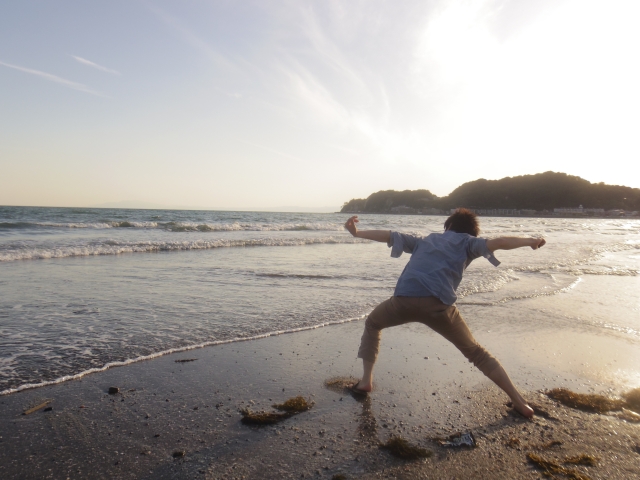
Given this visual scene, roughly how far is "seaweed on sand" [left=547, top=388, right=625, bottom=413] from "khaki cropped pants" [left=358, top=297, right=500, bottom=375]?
83 centimetres

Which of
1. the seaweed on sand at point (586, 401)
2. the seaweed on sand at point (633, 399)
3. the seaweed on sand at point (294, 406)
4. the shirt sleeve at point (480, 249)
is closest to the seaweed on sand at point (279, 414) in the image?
the seaweed on sand at point (294, 406)

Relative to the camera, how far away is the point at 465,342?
3662 mm

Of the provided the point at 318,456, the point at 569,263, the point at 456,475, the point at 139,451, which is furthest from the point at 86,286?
the point at 569,263

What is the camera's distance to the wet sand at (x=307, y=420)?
9.04ft

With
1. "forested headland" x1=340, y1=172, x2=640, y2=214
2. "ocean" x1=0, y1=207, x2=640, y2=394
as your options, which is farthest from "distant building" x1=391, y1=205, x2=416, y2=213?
"ocean" x1=0, y1=207, x2=640, y2=394

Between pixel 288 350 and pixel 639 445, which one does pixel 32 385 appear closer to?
pixel 288 350

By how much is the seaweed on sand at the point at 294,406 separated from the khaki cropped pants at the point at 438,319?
35.6 inches

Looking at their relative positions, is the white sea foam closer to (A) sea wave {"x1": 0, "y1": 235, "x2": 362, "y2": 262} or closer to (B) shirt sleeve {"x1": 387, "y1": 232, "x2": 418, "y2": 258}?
(B) shirt sleeve {"x1": 387, "y1": 232, "x2": 418, "y2": 258}

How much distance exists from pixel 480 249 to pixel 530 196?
135616 mm

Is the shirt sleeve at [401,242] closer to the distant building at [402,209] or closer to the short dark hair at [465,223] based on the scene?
the short dark hair at [465,223]

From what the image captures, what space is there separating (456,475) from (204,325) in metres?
4.18

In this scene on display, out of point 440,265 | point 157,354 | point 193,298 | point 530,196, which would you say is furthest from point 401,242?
point 530,196

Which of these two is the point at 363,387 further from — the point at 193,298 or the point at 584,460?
the point at 193,298

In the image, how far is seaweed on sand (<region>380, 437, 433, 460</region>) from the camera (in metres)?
2.88
